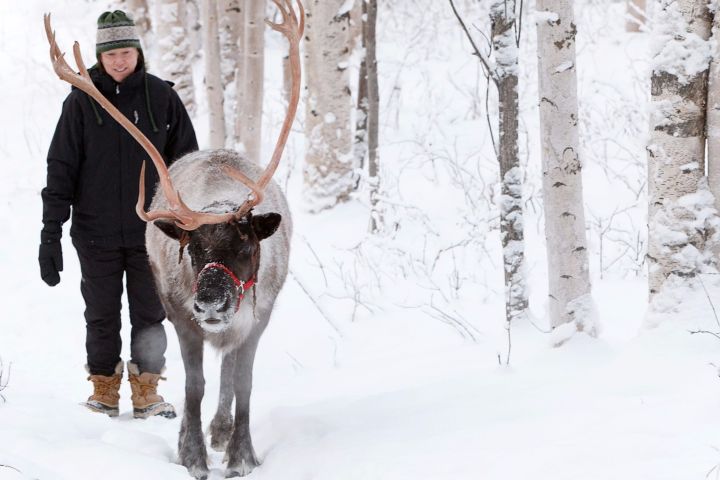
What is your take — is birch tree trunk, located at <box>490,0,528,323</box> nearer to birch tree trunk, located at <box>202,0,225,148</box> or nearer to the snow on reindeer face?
the snow on reindeer face

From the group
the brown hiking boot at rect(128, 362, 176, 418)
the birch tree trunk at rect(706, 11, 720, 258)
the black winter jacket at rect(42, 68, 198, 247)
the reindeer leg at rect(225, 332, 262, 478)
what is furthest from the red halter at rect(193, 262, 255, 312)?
the birch tree trunk at rect(706, 11, 720, 258)

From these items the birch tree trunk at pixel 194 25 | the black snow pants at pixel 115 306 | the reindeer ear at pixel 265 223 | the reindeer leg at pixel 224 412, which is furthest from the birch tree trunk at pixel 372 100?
the birch tree trunk at pixel 194 25

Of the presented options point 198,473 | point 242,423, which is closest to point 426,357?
point 242,423

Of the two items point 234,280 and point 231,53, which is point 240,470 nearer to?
point 234,280

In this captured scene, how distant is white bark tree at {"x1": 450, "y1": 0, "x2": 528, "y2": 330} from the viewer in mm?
4957

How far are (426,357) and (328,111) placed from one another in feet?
15.3

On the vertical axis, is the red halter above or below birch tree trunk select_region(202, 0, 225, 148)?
below

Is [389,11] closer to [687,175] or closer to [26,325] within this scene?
[26,325]

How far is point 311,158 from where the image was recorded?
386 inches

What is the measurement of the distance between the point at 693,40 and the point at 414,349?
2766 millimetres

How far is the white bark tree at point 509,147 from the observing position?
4.96 m

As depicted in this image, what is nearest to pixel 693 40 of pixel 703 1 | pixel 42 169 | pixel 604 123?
pixel 703 1

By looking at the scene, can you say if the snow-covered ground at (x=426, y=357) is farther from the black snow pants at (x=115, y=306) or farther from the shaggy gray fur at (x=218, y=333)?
the black snow pants at (x=115, y=306)

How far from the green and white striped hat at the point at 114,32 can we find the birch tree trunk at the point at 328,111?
175 inches
